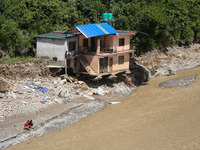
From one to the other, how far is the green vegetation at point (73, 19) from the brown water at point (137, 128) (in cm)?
1130

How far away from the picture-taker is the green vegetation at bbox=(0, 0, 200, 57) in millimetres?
36281

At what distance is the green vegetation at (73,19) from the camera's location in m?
36.3

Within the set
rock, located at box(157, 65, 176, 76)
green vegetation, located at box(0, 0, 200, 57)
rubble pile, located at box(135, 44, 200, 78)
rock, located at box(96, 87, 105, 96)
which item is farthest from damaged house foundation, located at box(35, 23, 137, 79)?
rock, located at box(157, 65, 176, 76)

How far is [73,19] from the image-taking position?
4512cm

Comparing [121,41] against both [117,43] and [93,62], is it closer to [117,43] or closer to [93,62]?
[117,43]

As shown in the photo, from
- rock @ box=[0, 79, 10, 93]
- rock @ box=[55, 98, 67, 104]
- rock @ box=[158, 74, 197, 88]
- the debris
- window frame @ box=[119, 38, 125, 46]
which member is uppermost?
window frame @ box=[119, 38, 125, 46]

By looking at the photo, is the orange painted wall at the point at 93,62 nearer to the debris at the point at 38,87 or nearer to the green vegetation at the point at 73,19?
the debris at the point at 38,87

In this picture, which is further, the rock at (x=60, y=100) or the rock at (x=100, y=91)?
the rock at (x=100, y=91)

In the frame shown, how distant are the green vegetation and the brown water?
445 inches

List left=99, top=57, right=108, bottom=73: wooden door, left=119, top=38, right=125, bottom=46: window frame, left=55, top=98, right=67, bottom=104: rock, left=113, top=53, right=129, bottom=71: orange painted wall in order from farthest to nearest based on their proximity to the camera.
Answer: left=119, top=38, right=125, bottom=46: window frame < left=113, top=53, right=129, bottom=71: orange painted wall < left=99, top=57, right=108, bottom=73: wooden door < left=55, top=98, right=67, bottom=104: rock

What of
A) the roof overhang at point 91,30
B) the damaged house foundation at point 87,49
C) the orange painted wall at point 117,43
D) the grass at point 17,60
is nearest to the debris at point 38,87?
the grass at point 17,60

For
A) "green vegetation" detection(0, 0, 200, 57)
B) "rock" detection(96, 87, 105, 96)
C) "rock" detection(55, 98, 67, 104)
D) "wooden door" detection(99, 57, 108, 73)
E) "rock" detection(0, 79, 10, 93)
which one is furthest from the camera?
"green vegetation" detection(0, 0, 200, 57)

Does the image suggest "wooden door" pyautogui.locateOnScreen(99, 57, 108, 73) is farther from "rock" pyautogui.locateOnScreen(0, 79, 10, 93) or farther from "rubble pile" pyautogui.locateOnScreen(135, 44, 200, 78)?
"rock" pyautogui.locateOnScreen(0, 79, 10, 93)

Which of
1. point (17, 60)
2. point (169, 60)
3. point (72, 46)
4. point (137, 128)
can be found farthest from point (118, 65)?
point (169, 60)
